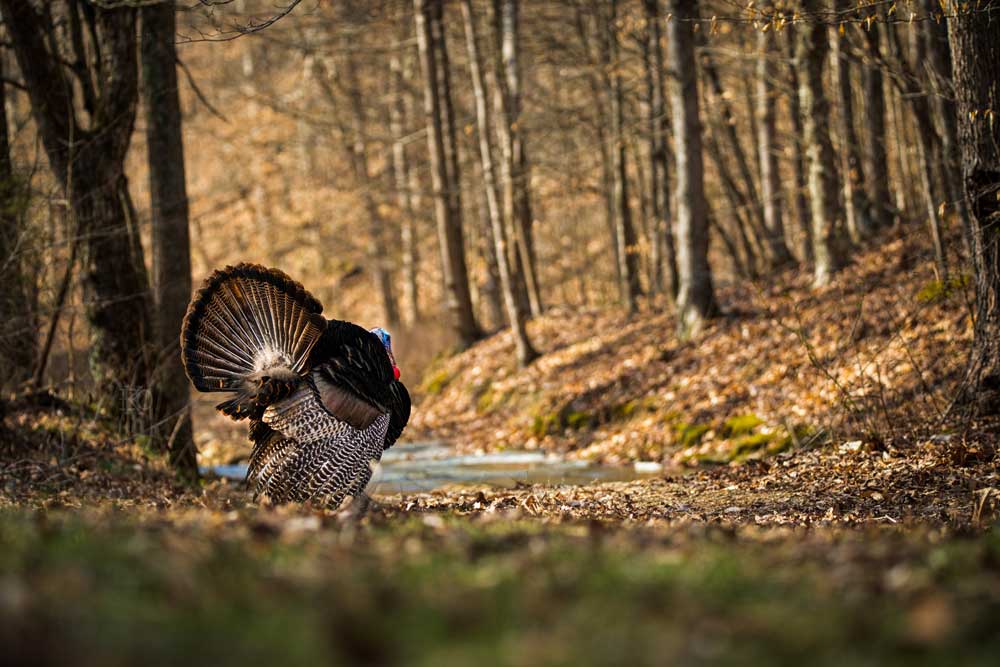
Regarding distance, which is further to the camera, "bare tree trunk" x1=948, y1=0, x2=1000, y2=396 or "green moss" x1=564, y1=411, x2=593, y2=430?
"green moss" x1=564, y1=411, x2=593, y2=430

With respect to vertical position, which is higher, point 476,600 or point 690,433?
point 476,600

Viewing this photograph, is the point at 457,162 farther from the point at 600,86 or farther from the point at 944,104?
the point at 944,104

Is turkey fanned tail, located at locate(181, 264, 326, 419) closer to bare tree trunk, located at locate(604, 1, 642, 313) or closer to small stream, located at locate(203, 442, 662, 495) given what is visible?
small stream, located at locate(203, 442, 662, 495)

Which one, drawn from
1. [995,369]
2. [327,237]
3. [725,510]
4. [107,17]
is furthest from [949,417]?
[327,237]

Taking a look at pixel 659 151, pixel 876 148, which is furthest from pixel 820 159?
pixel 659 151

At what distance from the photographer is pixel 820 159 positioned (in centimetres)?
1855

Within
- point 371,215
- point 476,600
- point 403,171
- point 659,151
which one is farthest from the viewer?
point 371,215

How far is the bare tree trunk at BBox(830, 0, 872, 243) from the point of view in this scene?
19.1m

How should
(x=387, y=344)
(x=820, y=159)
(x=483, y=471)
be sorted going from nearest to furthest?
(x=387, y=344) < (x=483, y=471) < (x=820, y=159)

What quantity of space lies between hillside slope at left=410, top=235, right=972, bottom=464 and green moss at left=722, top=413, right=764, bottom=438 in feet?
0.07

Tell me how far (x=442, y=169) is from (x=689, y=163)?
8.79 metres

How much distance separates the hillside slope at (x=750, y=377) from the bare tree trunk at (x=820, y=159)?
0.58 m

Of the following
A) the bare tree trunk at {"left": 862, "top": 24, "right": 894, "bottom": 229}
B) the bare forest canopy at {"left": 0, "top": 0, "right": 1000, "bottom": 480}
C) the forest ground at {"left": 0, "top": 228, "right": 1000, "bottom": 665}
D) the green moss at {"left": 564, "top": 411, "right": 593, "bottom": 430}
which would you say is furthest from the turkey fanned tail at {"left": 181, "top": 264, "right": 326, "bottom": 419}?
the bare tree trunk at {"left": 862, "top": 24, "right": 894, "bottom": 229}

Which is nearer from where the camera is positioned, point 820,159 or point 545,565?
point 545,565
